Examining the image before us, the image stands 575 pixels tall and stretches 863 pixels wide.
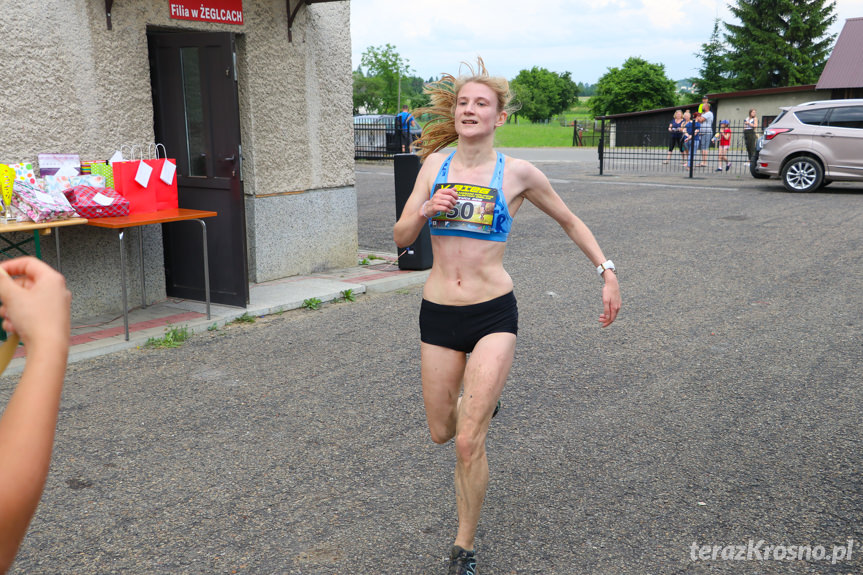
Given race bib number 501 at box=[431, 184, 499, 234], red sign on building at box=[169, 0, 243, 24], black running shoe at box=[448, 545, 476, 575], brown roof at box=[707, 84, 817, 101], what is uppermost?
brown roof at box=[707, 84, 817, 101]

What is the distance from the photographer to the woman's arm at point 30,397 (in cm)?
116

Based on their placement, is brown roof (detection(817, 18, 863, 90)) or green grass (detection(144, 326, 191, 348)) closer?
green grass (detection(144, 326, 191, 348))

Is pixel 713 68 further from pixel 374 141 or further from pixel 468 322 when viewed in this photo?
pixel 468 322

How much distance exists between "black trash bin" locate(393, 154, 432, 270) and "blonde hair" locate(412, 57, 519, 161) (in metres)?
5.26

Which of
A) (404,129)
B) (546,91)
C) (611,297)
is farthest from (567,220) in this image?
(546,91)

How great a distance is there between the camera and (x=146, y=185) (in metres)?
7.16

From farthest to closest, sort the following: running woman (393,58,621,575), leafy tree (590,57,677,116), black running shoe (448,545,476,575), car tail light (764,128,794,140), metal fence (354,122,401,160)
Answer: leafy tree (590,57,677,116)
metal fence (354,122,401,160)
car tail light (764,128,794,140)
running woman (393,58,621,575)
black running shoe (448,545,476,575)

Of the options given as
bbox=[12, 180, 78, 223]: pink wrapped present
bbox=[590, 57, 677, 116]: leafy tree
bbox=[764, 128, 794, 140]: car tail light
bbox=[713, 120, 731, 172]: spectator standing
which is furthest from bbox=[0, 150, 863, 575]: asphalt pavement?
bbox=[590, 57, 677, 116]: leafy tree

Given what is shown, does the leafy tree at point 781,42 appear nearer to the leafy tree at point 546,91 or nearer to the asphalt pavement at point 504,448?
the asphalt pavement at point 504,448

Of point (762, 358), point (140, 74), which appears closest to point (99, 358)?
point (140, 74)

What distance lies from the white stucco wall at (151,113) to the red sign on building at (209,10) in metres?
0.07

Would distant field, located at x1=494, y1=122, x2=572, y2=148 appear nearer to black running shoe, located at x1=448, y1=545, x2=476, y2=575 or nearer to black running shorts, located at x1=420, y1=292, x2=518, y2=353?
black running shorts, located at x1=420, y1=292, x2=518, y2=353

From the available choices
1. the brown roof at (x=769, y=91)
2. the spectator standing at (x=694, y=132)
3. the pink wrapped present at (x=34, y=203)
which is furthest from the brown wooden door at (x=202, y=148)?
the brown roof at (x=769, y=91)

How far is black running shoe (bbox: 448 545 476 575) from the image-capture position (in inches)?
122
